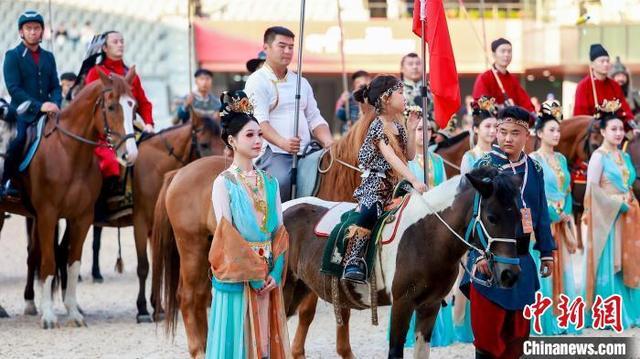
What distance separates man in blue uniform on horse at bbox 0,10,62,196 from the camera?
34.8 ft

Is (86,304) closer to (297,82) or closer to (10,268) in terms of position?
(10,268)

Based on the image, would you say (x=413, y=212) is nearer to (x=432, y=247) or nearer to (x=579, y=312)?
(x=432, y=247)

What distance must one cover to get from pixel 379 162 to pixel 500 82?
4.27m

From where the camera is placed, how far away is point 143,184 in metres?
11.5

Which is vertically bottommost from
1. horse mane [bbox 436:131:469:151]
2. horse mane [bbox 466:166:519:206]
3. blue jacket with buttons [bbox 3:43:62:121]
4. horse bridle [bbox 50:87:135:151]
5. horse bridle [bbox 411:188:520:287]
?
horse bridle [bbox 411:188:520:287]

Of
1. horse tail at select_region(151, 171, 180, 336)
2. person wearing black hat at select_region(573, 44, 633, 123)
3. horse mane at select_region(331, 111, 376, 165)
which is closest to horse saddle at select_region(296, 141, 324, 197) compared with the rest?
horse mane at select_region(331, 111, 376, 165)

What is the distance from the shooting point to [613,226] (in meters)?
10.4

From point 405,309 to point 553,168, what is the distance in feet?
11.0

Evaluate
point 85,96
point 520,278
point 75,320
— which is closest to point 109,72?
point 85,96

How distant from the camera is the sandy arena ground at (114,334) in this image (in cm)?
912

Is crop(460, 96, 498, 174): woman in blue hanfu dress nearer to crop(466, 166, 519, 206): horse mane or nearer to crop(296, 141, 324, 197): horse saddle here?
crop(296, 141, 324, 197): horse saddle

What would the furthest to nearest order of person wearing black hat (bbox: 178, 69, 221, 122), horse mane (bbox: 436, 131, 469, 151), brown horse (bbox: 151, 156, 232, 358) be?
person wearing black hat (bbox: 178, 69, 221, 122), horse mane (bbox: 436, 131, 469, 151), brown horse (bbox: 151, 156, 232, 358)

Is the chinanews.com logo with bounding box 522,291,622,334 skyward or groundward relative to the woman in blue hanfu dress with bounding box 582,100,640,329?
groundward

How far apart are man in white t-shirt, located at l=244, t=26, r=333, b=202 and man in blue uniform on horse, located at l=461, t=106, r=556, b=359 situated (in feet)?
6.17
